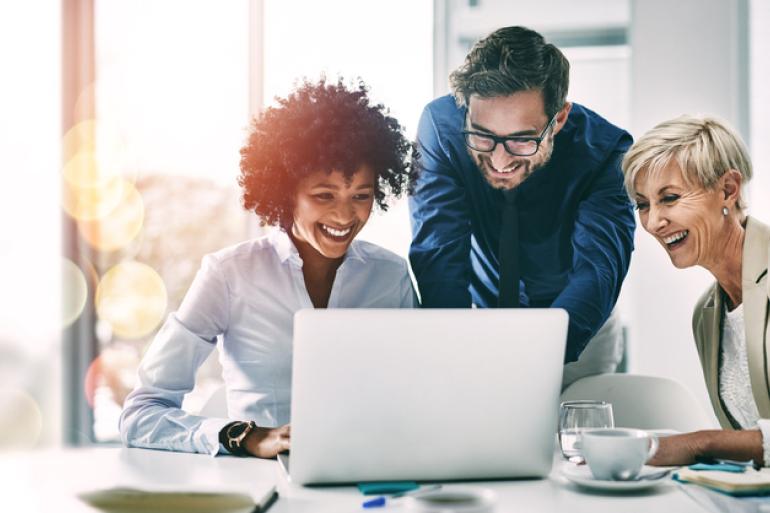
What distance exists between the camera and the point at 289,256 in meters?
2.15

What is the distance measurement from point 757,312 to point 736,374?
0.63 feet

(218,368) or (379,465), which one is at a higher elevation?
(379,465)

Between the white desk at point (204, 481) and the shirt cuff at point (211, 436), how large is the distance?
1.2 inches

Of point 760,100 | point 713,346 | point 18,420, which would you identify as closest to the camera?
point 713,346

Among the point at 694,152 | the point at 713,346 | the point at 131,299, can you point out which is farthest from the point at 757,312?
the point at 131,299

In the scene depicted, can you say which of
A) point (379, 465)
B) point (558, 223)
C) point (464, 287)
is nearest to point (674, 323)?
point (558, 223)

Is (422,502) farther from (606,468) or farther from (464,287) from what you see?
(464,287)

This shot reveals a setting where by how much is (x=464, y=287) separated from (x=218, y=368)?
129 cm

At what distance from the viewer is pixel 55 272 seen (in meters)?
3.28

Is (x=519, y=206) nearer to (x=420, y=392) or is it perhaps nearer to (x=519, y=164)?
(x=519, y=164)

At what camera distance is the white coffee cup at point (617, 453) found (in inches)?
43.6

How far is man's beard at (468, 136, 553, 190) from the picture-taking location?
2.43 m

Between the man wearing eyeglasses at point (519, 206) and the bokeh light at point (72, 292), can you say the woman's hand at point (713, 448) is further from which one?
the bokeh light at point (72, 292)

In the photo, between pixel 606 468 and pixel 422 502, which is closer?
pixel 422 502
